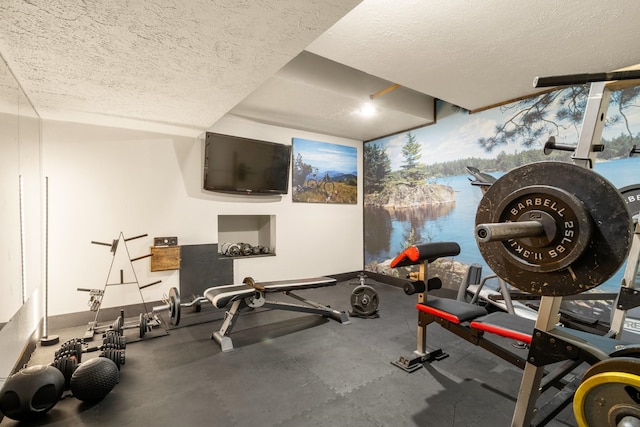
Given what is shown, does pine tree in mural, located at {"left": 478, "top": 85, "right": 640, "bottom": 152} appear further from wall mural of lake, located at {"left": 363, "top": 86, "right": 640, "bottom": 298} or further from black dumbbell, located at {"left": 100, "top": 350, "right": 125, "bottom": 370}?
black dumbbell, located at {"left": 100, "top": 350, "right": 125, "bottom": 370}

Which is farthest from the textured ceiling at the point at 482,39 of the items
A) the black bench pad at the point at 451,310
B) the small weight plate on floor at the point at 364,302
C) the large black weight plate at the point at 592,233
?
the small weight plate on floor at the point at 364,302

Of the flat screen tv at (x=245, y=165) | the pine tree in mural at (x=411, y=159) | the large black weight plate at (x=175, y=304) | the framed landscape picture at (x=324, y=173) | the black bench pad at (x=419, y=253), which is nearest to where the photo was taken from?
the black bench pad at (x=419, y=253)

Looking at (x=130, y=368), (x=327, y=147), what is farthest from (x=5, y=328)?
(x=327, y=147)

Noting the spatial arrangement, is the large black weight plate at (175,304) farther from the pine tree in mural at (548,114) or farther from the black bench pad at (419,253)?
the pine tree in mural at (548,114)

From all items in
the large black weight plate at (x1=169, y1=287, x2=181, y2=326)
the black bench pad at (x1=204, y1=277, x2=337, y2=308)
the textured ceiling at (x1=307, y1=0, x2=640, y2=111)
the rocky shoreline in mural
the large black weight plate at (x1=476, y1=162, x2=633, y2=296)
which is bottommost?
the large black weight plate at (x1=169, y1=287, x2=181, y2=326)

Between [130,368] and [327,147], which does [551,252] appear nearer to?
[130,368]

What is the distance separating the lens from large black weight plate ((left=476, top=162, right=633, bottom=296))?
0.85 meters

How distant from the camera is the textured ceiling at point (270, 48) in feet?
5.26

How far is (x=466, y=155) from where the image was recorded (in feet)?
13.9

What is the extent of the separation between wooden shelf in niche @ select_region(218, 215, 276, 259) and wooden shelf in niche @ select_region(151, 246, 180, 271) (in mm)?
1028

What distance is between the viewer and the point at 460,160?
170 inches

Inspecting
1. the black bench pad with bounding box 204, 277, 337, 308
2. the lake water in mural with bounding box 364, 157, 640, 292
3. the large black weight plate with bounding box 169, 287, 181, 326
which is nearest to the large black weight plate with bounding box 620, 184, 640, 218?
the lake water in mural with bounding box 364, 157, 640, 292

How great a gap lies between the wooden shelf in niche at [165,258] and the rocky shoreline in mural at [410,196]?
3637 millimetres

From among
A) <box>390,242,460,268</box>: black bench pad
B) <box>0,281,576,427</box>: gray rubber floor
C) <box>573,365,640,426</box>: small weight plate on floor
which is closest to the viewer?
<box>573,365,640,426</box>: small weight plate on floor
